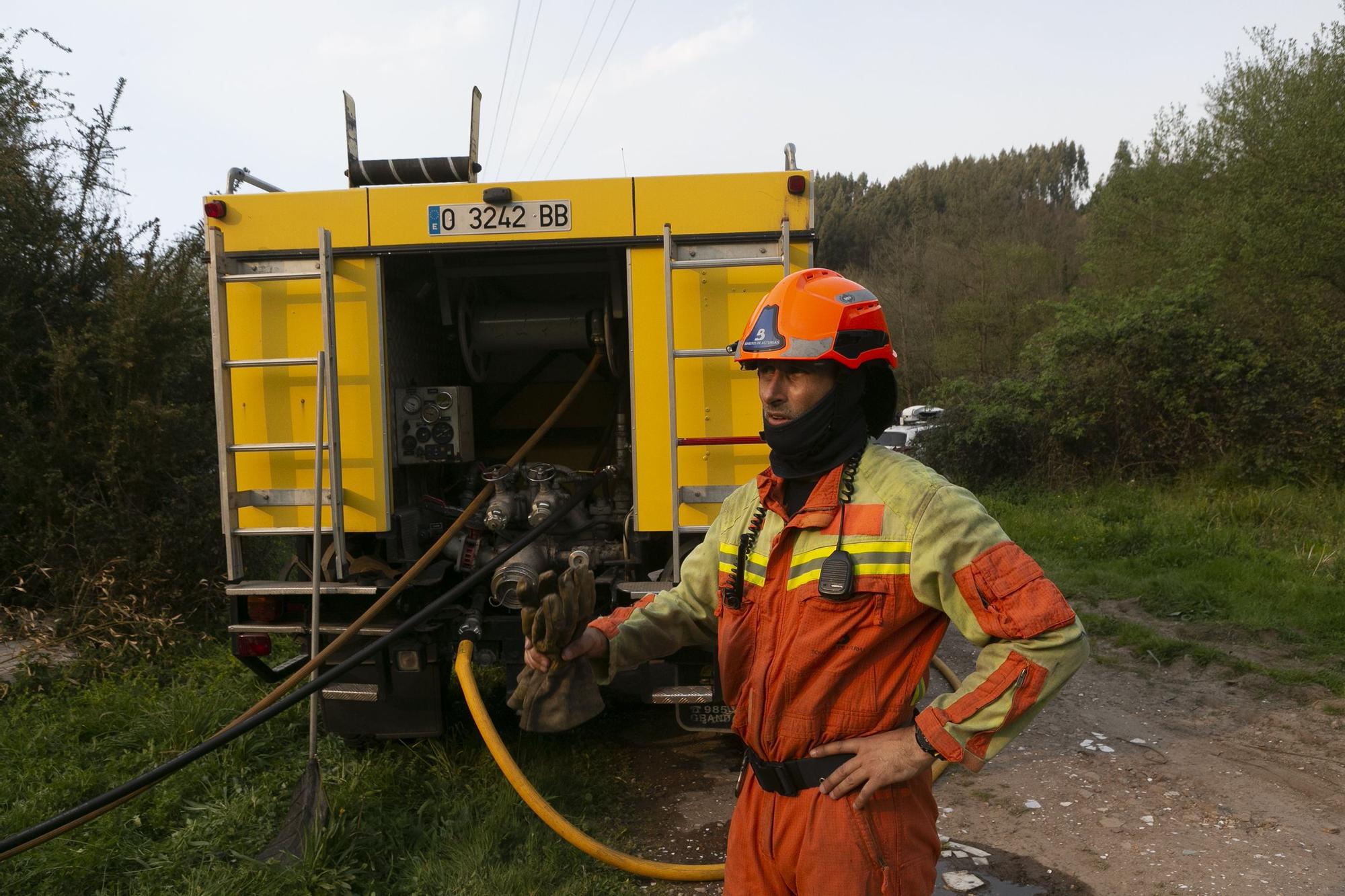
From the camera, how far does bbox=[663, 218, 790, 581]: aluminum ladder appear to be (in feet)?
14.1

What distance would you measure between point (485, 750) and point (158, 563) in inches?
140

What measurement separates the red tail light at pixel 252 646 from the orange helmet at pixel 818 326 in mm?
3386

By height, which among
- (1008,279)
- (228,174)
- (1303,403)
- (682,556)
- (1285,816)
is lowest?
(1285,816)

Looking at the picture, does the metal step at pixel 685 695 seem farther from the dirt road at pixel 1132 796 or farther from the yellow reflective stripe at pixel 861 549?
the yellow reflective stripe at pixel 861 549

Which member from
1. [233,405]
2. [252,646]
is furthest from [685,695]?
[233,405]

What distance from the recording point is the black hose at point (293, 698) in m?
3.24

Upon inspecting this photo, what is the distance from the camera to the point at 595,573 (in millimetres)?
4945

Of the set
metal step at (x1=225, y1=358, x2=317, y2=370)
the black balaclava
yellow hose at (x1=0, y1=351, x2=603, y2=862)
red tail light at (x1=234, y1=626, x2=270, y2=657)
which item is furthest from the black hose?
the black balaclava

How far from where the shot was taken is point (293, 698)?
3.80 metres

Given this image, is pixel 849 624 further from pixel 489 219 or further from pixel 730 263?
pixel 489 219

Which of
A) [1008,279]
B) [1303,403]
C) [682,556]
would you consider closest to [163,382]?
Result: [682,556]

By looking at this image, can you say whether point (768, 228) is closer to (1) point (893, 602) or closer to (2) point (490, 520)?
(2) point (490, 520)

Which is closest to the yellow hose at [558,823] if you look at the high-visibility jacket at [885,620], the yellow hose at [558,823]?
the yellow hose at [558,823]

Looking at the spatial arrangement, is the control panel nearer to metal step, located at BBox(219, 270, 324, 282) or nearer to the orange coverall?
metal step, located at BBox(219, 270, 324, 282)
